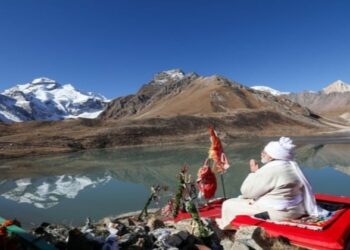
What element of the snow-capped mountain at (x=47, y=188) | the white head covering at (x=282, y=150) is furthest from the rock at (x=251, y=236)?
the snow-capped mountain at (x=47, y=188)

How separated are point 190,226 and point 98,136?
233 feet

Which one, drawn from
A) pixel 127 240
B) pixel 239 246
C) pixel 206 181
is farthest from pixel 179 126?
pixel 239 246

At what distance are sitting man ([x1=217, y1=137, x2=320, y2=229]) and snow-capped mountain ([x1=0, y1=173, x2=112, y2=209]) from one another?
50.6 feet

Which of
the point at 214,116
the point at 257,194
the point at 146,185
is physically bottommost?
the point at 146,185

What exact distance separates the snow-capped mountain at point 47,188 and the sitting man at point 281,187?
15.4m

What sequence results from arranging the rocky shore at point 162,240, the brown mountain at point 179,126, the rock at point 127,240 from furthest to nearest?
the brown mountain at point 179,126, the rock at point 127,240, the rocky shore at point 162,240

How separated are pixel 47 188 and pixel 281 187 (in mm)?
23782

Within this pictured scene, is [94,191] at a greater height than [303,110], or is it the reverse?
[303,110]

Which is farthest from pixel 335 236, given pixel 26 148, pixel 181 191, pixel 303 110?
pixel 303 110

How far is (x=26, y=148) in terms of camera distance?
65.5 meters

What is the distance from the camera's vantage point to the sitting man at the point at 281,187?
7.15 meters

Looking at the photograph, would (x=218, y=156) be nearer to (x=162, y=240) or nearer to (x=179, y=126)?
(x=162, y=240)

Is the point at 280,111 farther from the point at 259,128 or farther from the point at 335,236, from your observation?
the point at 335,236

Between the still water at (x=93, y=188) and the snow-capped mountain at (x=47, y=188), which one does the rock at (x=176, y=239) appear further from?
the snow-capped mountain at (x=47, y=188)
